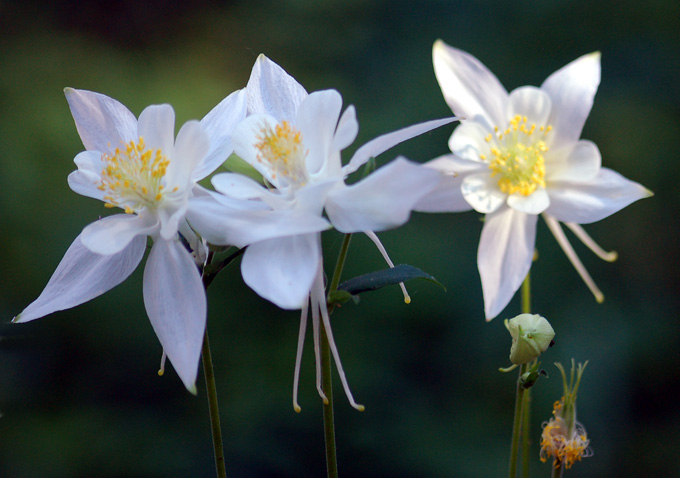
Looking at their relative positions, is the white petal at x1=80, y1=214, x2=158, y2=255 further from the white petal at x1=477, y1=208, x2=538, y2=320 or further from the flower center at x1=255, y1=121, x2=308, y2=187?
the white petal at x1=477, y1=208, x2=538, y2=320

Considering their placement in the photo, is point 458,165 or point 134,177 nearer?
point 134,177

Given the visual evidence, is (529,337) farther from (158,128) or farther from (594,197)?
(158,128)

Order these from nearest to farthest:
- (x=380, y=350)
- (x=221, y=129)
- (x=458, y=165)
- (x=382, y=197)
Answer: (x=382, y=197) < (x=221, y=129) < (x=458, y=165) < (x=380, y=350)

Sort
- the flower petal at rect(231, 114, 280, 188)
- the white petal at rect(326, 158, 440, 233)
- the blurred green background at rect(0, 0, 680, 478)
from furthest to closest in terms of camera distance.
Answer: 1. the blurred green background at rect(0, 0, 680, 478)
2. the flower petal at rect(231, 114, 280, 188)
3. the white petal at rect(326, 158, 440, 233)

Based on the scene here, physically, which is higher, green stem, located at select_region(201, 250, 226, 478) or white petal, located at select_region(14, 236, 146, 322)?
white petal, located at select_region(14, 236, 146, 322)

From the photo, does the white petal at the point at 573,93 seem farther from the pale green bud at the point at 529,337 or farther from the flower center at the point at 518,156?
the pale green bud at the point at 529,337

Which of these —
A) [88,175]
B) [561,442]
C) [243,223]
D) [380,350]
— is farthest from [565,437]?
[380,350]

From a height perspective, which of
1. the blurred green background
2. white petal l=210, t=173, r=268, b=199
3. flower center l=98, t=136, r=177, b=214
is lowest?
the blurred green background

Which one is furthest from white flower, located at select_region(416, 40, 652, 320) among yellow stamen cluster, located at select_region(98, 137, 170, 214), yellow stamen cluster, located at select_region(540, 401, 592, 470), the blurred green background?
the blurred green background
